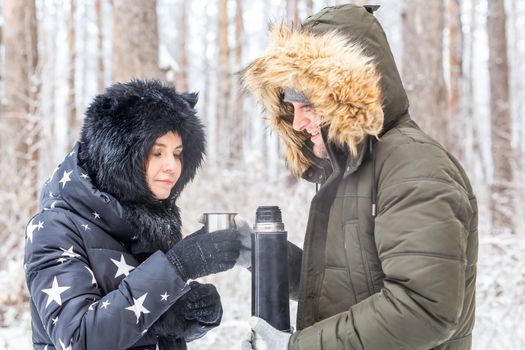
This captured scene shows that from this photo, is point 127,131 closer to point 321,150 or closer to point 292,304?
point 321,150

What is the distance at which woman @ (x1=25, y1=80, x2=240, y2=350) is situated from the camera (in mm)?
2086

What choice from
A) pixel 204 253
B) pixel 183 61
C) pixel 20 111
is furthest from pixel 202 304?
pixel 183 61

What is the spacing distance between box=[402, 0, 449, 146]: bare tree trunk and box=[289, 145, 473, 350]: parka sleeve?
17.8 ft

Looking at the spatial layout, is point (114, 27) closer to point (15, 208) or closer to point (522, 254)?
point (15, 208)

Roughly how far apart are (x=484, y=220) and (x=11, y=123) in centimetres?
697

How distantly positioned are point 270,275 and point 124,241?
781 mm

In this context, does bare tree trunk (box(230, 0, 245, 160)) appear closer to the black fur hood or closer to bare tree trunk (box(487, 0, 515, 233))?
the black fur hood

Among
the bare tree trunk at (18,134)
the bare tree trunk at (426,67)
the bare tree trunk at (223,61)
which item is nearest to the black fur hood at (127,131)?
the bare tree trunk at (18,134)

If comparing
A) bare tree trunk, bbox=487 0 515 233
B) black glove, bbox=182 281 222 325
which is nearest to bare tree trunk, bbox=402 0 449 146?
bare tree trunk, bbox=487 0 515 233

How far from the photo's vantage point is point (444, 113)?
7070 millimetres

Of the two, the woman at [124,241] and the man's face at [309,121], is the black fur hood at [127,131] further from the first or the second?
the man's face at [309,121]

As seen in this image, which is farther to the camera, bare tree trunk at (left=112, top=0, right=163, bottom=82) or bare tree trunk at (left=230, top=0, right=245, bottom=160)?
bare tree trunk at (left=230, top=0, right=245, bottom=160)

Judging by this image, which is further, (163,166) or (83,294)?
(163,166)

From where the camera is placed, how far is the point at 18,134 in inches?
283
